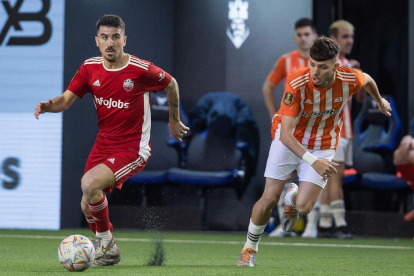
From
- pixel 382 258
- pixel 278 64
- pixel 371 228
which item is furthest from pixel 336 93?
pixel 371 228

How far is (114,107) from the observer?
6109 mm

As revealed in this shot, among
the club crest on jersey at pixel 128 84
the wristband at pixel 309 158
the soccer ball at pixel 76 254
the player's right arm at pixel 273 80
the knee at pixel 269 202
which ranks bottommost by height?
the soccer ball at pixel 76 254

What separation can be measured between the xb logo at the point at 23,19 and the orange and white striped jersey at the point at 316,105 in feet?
16.3

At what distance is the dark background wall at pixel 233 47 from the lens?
36.8 feet

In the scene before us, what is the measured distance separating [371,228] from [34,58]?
4.68 metres

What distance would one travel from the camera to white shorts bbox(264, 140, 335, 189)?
6043mm

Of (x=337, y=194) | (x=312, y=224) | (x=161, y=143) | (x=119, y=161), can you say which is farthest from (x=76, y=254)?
(x=161, y=143)

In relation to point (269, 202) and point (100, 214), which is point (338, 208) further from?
point (100, 214)

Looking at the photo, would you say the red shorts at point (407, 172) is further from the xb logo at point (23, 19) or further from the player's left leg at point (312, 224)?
the xb logo at point (23, 19)

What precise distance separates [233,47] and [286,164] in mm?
5704

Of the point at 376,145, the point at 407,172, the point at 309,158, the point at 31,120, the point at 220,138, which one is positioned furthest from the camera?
the point at 220,138

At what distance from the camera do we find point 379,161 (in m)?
10.7

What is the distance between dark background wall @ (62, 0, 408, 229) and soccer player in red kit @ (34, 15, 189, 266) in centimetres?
463

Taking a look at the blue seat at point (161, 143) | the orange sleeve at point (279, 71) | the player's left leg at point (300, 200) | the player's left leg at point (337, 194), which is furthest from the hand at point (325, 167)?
the blue seat at point (161, 143)
